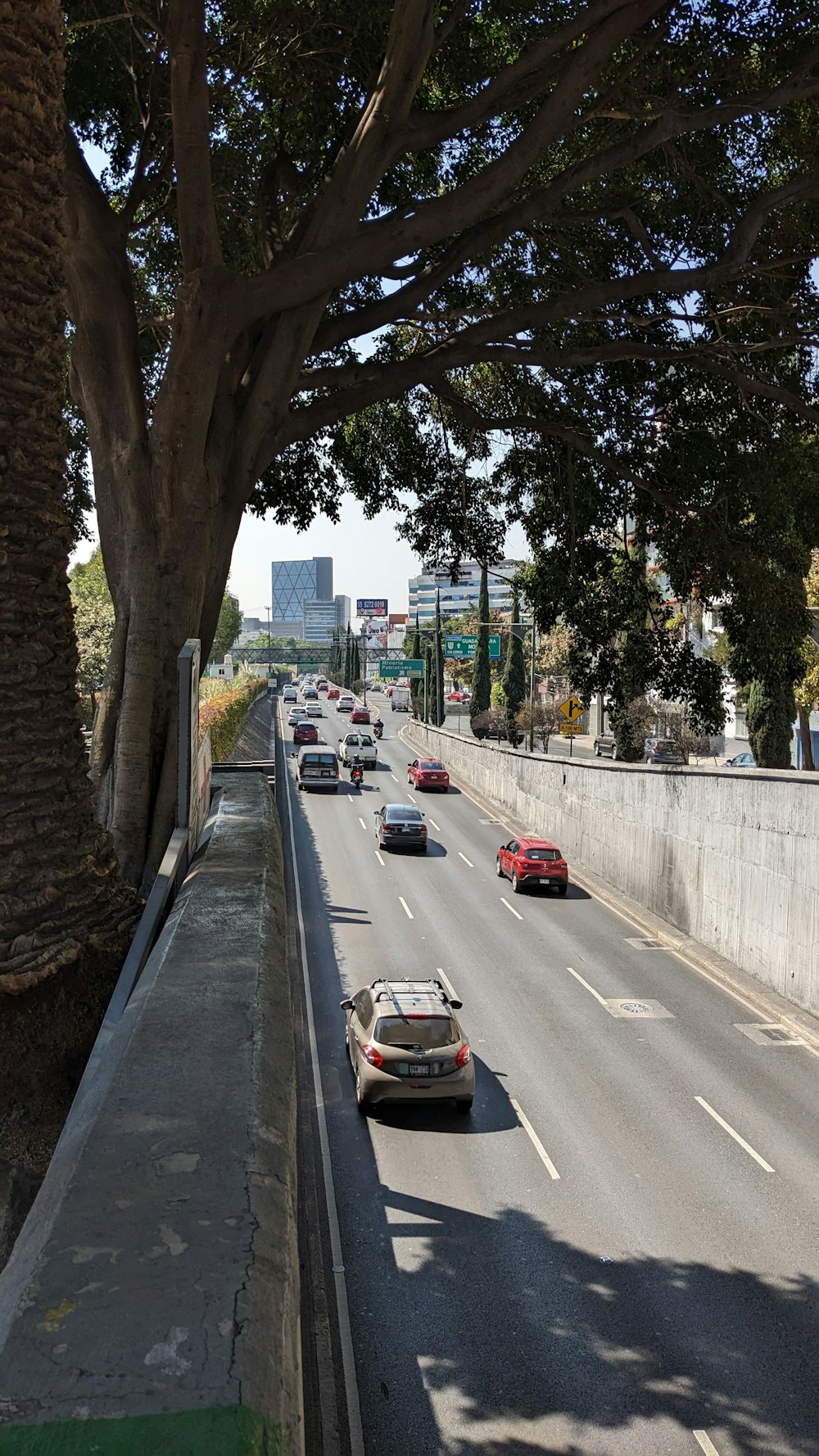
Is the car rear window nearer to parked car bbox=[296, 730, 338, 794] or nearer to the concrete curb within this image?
the concrete curb

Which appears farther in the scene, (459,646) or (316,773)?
(459,646)

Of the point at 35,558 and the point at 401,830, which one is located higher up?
the point at 35,558

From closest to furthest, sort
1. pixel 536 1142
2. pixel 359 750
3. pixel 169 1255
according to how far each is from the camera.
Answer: pixel 169 1255 → pixel 536 1142 → pixel 359 750

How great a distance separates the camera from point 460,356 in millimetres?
10742

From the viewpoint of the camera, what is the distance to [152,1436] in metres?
1.92

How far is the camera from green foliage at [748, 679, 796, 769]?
39.9 metres

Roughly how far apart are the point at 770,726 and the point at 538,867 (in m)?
15.6

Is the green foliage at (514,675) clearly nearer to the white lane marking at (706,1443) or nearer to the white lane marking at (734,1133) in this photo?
the white lane marking at (734,1133)

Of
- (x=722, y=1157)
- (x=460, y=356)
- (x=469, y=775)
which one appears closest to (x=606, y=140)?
(x=460, y=356)

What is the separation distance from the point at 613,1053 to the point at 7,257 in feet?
49.4

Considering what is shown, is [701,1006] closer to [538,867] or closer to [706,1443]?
[538,867]

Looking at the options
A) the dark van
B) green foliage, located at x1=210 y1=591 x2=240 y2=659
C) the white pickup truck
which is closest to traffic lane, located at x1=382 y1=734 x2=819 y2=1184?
the dark van

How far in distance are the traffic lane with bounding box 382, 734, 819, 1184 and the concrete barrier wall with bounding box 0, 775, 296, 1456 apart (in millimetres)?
11017

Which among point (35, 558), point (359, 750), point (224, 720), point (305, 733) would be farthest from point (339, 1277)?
point (305, 733)
